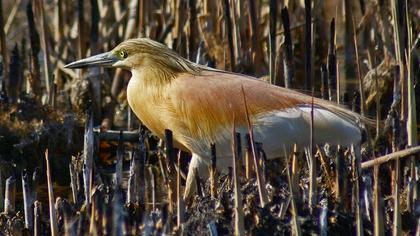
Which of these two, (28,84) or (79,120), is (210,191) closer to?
(79,120)

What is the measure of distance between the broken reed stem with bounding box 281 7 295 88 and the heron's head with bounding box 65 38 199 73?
0.53 m

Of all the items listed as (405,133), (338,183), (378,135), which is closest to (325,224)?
(338,183)

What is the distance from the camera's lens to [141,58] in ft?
19.6

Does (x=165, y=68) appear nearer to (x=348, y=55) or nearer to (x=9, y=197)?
(x=9, y=197)

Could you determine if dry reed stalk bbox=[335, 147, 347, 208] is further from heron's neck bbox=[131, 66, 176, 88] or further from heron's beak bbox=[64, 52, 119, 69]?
heron's beak bbox=[64, 52, 119, 69]

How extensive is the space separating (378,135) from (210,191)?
5.30 feet

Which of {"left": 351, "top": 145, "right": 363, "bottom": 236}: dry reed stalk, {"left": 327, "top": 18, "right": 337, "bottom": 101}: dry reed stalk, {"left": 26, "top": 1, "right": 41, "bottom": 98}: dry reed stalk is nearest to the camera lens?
{"left": 351, "top": 145, "right": 363, "bottom": 236}: dry reed stalk

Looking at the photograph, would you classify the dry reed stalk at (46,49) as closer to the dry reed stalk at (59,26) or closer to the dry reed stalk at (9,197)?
the dry reed stalk at (59,26)

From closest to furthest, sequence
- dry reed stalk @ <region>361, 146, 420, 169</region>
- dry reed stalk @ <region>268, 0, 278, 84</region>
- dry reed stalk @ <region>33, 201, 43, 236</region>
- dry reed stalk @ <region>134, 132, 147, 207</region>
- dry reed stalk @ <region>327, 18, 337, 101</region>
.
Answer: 1. dry reed stalk @ <region>33, 201, 43, 236</region>
2. dry reed stalk @ <region>134, 132, 147, 207</region>
3. dry reed stalk @ <region>361, 146, 420, 169</region>
4. dry reed stalk @ <region>327, 18, 337, 101</region>
5. dry reed stalk @ <region>268, 0, 278, 84</region>

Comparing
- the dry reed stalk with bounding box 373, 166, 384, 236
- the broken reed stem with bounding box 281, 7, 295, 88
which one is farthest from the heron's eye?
the dry reed stalk with bounding box 373, 166, 384, 236

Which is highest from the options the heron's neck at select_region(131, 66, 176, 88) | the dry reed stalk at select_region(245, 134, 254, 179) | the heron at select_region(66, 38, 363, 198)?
the heron's neck at select_region(131, 66, 176, 88)

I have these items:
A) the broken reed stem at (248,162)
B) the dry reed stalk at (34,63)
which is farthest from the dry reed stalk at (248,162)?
the dry reed stalk at (34,63)

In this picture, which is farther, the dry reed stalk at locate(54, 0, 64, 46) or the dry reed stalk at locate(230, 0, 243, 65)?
the dry reed stalk at locate(54, 0, 64, 46)

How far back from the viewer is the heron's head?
591cm
